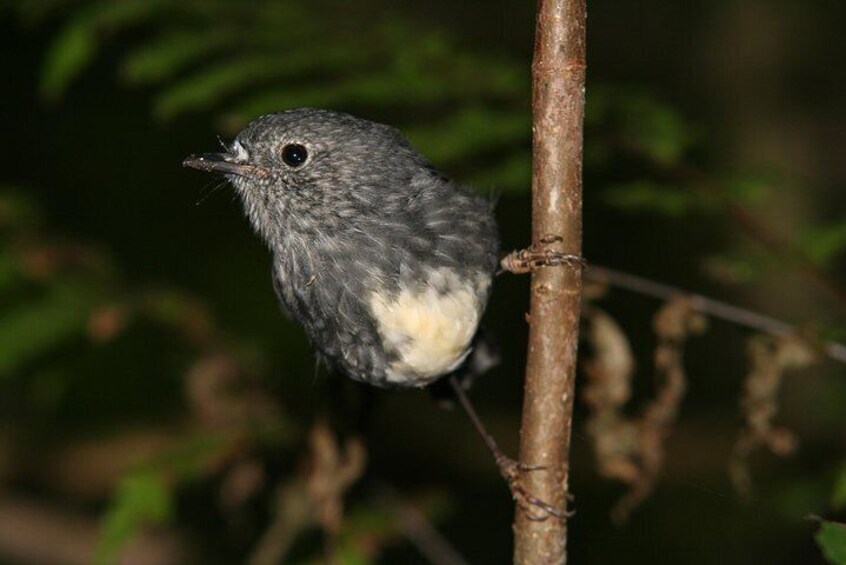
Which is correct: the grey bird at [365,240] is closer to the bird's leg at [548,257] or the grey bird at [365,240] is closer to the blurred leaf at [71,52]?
the bird's leg at [548,257]

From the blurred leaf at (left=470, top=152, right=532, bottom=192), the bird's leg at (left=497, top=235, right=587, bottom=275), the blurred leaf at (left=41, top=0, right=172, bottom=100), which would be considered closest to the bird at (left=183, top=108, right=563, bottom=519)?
the blurred leaf at (left=470, top=152, right=532, bottom=192)

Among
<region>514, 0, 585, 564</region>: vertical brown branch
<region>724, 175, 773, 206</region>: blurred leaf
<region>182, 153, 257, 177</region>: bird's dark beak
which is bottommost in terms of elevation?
<region>514, 0, 585, 564</region>: vertical brown branch

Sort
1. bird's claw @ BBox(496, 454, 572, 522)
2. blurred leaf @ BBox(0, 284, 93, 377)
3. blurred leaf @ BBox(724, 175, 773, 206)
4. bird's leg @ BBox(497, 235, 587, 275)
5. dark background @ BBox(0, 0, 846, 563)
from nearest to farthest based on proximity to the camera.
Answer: bird's leg @ BBox(497, 235, 587, 275), bird's claw @ BBox(496, 454, 572, 522), blurred leaf @ BBox(724, 175, 773, 206), blurred leaf @ BBox(0, 284, 93, 377), dark background @ BBox(0, 0, 846, 563)

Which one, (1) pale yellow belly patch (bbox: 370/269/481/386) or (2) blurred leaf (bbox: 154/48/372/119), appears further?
(2) blurred leaf (bbox: 154/48/372/119)

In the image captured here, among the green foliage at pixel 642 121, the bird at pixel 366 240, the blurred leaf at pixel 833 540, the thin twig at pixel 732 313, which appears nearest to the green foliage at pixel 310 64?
the green foliage at pixel 642 121

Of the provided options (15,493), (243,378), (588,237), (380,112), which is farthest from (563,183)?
(588,237)

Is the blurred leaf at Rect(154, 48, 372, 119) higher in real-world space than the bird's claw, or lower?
higher

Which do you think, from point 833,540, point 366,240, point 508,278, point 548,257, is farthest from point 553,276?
point 508,278

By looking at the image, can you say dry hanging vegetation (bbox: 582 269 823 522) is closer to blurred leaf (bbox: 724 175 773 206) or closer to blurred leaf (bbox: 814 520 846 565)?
blurred leaf (bbox: 724 175 773 206)
